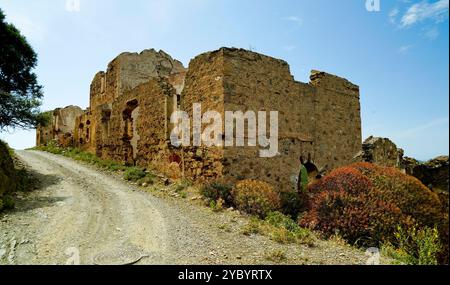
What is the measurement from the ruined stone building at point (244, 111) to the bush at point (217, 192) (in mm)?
570

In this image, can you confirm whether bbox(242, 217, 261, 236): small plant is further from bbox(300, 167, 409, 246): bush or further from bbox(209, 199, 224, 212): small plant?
bbox(300, 167, 409, 246): bush

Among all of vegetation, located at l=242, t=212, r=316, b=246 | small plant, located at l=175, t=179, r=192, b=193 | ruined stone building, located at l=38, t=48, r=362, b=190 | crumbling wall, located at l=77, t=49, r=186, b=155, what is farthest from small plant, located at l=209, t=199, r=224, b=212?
crumbling wall, located at l=77, t=49, r=186, b=155

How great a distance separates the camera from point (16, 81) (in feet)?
43.3

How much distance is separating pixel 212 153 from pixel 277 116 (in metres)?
2.61

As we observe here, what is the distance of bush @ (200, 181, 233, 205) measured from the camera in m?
8.65

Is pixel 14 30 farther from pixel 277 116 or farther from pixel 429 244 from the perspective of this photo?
pixel 429 244

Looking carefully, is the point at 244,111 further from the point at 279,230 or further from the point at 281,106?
the point at 279,230

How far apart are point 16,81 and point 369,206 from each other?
1370 cm

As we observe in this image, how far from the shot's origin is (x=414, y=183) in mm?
8133

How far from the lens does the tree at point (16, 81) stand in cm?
1106

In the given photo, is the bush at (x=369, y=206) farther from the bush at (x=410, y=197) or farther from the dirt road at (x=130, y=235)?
the dirt road at (x=130, y=235)

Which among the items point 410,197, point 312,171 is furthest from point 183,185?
point 410,197

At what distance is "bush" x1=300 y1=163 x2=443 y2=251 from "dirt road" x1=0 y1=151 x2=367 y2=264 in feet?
3.23
